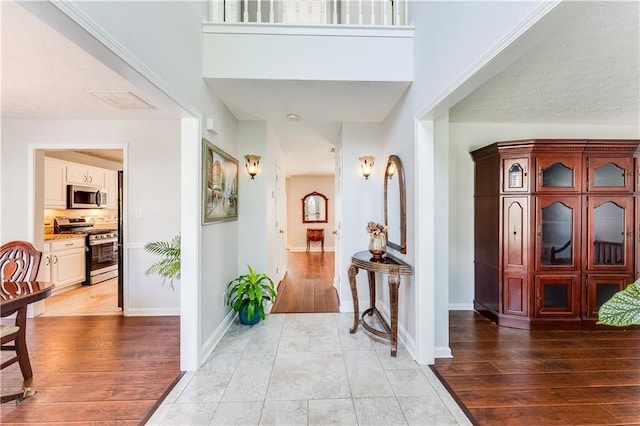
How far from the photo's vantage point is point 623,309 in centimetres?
85

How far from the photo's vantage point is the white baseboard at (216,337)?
2387 mm

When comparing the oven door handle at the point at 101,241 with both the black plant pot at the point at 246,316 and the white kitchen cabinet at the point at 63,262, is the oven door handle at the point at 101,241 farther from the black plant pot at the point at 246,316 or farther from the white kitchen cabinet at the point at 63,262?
the black plant pot at the point at 246,316

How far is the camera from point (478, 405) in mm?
1824

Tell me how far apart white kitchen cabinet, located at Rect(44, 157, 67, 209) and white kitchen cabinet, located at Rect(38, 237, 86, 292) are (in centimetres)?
59

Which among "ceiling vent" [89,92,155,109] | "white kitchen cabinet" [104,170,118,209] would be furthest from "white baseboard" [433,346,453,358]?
"white kitchen cabinet" [104,170,118,209]

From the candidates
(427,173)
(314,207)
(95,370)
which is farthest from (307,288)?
(314,207)

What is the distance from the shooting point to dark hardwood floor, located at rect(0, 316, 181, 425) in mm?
1771

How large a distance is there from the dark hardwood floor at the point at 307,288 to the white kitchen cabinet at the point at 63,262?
122 inches

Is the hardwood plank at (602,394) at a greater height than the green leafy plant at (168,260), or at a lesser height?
lesser

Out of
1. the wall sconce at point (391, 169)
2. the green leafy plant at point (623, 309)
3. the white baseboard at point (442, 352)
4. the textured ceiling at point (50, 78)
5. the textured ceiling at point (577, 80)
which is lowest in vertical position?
the white baseboard at point (442, 352)

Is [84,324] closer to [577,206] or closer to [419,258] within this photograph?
[419,258]

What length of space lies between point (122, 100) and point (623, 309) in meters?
3.76

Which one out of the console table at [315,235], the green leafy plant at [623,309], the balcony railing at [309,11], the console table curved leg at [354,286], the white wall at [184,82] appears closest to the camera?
the green leafy plant at [623,309]

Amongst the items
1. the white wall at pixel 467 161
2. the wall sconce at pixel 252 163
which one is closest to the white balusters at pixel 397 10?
the white wall at pixel 467 161
